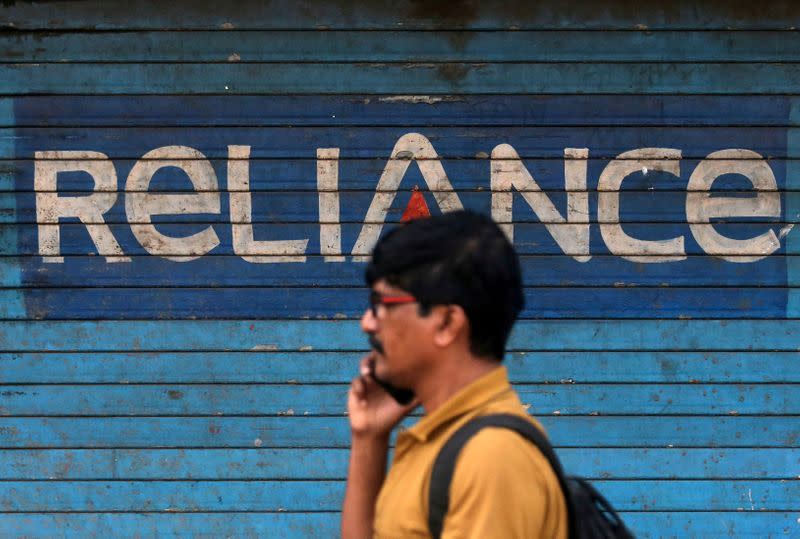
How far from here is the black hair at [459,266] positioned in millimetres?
1812

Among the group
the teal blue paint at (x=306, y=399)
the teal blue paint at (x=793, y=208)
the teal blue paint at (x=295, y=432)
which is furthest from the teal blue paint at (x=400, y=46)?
the teal blue paint at (x=295, y=432)

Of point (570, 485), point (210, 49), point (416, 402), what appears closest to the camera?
point (570, 485)

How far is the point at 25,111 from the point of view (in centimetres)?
466

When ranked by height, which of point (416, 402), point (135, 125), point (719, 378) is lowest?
point (719, 378)

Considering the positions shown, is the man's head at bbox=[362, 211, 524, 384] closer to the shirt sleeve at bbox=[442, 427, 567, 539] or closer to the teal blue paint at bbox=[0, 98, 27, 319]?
the shirt sleeve at bbox=[442, 427, 567, 539]

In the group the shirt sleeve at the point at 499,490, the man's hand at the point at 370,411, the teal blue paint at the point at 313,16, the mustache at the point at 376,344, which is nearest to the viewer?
the shirt sleeve at the point at 499,490

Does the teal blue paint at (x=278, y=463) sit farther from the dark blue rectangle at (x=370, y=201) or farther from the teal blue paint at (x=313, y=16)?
the teal blue paint at (x=313, y=16)

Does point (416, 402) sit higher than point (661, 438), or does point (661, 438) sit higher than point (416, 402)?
point (416, 402)

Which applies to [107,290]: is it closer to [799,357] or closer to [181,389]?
[181,389]

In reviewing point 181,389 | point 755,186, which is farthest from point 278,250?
point 755,186

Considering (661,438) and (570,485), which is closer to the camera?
(570,485)

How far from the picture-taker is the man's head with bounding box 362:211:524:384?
1.81 metres

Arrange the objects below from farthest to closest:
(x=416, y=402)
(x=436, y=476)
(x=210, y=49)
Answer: (x=210, y=49) < (x=416, y=402) < (x=436, y=476)

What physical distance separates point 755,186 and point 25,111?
348cm
